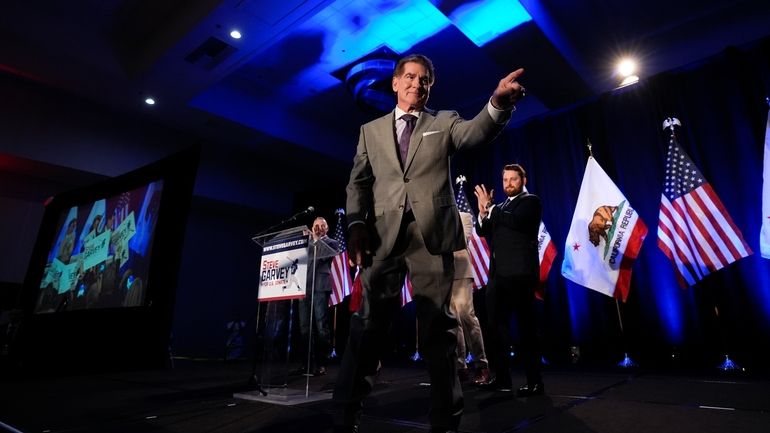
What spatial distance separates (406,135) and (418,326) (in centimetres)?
69

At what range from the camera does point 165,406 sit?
91.4 inches

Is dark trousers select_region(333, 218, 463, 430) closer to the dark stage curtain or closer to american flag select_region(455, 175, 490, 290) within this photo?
american flag select_region(455, 175, 490, 290)

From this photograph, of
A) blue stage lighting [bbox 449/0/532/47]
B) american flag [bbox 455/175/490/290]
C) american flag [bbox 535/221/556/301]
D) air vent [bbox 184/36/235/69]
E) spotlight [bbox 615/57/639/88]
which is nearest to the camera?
blue stage lighting [bbox 449/0/532/47]

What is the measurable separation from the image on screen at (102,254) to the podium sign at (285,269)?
362cm

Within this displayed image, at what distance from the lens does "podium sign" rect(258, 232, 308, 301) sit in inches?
95.8

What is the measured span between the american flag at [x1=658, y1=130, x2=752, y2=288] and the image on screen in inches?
254

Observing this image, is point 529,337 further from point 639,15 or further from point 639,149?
point 639,15

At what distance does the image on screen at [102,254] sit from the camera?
216 inches

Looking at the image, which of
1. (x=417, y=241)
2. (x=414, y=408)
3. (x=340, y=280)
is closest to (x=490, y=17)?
(x=417, y=241)

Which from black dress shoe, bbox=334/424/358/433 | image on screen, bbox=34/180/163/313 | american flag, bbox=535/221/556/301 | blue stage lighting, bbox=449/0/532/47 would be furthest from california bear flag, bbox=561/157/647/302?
image on screen, bbox=34/180/163/313

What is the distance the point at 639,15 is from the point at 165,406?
6.22 m

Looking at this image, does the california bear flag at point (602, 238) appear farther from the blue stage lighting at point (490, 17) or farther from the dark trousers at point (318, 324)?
the dark trousers at point (318, 324)

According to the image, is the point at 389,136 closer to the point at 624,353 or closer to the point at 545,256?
the point at 545,256

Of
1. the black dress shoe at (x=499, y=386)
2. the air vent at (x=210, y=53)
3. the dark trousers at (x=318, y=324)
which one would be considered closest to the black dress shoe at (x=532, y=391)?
the black dress shoe at (x=499, y=386)
